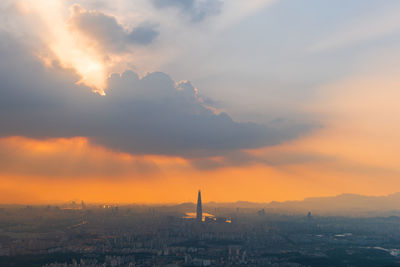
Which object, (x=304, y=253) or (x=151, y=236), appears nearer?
(x=304, y=253)

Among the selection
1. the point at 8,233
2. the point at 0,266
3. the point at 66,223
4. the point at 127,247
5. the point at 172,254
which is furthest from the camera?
the point at 66,223

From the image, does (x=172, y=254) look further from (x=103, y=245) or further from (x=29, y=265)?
(x=29, y=265)

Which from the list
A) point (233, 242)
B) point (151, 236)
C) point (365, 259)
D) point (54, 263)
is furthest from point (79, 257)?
point (365, 259)

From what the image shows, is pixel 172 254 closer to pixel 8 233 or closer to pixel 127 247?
pixel 127 247

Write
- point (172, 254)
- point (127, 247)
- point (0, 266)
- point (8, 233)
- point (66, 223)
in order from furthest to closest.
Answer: point (66, 223), point (8, 233), point (127, 247), point (172, 254), point (0, 266)

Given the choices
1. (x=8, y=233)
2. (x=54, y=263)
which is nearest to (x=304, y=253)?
(x=54, y=263)

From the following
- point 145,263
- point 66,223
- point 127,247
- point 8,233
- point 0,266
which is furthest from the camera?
point 66,223

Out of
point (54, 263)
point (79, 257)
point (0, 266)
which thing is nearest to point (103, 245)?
point (79, 257)

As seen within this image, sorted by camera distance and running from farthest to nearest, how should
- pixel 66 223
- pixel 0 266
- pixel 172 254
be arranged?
pixel 66 223, pixel 172 254, pixel 0 266

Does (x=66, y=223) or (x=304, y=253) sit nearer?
(x=304, y=253)
